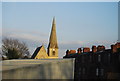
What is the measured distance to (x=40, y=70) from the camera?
17.5 metres

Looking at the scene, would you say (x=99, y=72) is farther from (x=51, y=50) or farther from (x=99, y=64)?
(x=51, y=50)

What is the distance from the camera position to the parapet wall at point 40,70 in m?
16.2

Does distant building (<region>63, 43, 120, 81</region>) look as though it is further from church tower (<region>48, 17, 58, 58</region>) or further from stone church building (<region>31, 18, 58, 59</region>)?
church tower (<region>48, 17, 58, 58</region>)

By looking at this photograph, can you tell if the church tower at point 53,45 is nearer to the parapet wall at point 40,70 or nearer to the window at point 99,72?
the window at point 99,72

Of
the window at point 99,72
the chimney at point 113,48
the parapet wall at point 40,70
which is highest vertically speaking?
the chimney at point 113,48

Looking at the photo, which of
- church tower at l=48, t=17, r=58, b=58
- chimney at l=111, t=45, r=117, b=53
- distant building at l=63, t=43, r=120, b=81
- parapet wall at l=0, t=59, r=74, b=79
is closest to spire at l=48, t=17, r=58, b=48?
church tower at l=48, t=17, r=58, b=58

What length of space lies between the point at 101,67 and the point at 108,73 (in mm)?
2682

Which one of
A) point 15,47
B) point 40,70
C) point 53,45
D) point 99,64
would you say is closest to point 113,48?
point 99,64

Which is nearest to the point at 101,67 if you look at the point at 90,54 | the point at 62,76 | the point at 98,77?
the point at 98,77

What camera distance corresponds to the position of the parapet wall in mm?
16156

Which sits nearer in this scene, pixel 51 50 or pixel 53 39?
pixel 51 50

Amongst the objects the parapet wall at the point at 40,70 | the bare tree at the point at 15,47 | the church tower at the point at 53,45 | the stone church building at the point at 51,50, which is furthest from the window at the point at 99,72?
the church tower at the point at 53,45

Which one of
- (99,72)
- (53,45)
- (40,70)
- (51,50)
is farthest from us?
(53,45)

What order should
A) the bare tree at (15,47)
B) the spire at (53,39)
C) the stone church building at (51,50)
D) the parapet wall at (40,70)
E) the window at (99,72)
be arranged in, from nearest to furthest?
the parapet wall at (40,70) < the window at (99,72) < the bare tree at (15,47) < the stone church building at (51,50) < the spire at (53,39)
